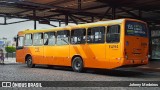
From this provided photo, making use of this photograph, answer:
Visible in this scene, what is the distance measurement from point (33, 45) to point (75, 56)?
465 centimetres

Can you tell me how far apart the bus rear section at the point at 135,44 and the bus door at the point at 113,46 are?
0.36 meters

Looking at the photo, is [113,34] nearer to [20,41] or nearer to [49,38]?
[49,38]

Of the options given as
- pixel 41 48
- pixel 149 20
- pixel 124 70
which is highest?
pixel 149 20

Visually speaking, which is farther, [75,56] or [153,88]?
[75,56]

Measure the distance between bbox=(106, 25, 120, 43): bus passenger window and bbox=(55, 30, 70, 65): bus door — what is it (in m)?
3.45

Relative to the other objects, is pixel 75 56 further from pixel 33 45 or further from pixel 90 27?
pixel 33 45

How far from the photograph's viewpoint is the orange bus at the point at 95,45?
15305mm

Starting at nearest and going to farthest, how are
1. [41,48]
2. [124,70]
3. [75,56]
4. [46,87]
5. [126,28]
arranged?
[46,87], [126,28], [75,56], [124,70], [41,48]

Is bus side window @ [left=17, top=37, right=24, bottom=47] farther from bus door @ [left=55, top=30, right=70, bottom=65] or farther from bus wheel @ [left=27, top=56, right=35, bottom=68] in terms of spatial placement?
bus door @ [left=55, top=30, right=70, bottom=65]

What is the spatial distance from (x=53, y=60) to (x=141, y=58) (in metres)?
6.26

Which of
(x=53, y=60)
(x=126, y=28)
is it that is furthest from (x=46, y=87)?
(x=53, y=60)

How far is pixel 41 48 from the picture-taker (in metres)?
21.0

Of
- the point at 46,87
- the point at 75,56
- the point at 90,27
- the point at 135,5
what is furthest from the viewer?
the point at 135,5

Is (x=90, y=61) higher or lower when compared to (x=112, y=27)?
lower
